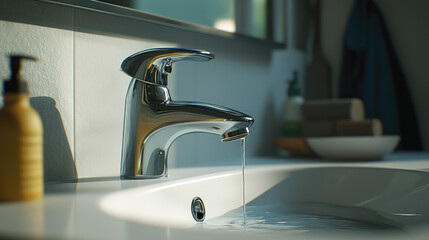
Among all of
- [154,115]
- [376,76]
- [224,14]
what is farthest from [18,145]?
[376,76]

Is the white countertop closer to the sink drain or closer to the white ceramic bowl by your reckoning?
the sink drain

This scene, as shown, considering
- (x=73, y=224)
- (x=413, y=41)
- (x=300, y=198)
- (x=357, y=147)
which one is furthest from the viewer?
(x=413, y=41)

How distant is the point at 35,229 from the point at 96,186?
27 centimetres

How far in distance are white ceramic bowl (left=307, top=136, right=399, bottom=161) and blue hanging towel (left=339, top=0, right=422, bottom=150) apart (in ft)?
1.00

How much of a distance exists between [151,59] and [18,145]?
0.88 ft

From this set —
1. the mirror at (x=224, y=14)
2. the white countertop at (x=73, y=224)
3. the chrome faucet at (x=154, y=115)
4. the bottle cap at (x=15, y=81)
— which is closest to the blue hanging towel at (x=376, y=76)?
the mirror at (x=224, y=14)

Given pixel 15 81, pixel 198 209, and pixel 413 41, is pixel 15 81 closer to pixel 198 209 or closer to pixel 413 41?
pixel 198 209

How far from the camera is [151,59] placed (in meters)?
0.60

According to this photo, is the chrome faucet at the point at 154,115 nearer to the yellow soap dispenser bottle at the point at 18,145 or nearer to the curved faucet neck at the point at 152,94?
the curved faucet neck at the point at 152,94

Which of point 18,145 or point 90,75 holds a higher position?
point 90,75

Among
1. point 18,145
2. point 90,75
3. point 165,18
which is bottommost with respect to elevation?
point 18,145

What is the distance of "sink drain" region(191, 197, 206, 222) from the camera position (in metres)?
0.61

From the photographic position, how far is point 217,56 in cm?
97

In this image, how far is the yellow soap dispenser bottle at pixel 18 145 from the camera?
38 centimetres
